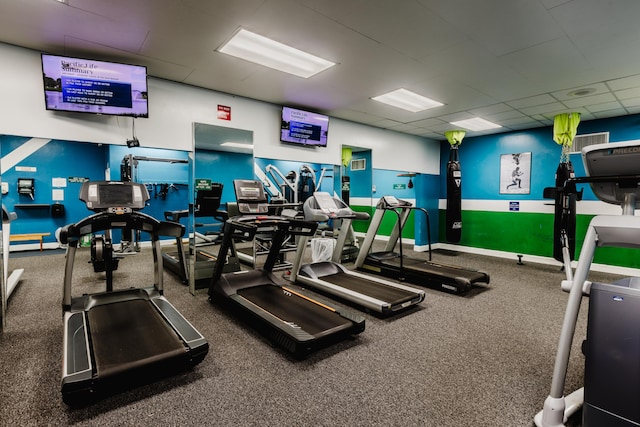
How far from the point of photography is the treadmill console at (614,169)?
1.64 m

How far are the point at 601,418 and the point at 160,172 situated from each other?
27.1 ft

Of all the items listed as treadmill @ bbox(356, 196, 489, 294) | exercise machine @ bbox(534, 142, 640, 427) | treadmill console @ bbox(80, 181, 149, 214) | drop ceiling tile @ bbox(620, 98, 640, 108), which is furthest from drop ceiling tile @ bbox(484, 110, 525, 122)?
treadmill console @ bbox(80, 181, 149, 214)

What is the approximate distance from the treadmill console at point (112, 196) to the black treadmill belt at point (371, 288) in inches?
99.4

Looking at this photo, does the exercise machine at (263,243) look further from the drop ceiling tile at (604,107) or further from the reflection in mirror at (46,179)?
the drop ceiling tile at (604,107)

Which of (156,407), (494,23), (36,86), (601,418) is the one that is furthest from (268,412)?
(36,86)

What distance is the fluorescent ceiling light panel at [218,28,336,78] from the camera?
11.0ft

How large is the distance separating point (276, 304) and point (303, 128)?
11.4 ft

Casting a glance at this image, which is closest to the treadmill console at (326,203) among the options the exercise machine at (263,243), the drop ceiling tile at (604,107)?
the exercise machine at (263,243)

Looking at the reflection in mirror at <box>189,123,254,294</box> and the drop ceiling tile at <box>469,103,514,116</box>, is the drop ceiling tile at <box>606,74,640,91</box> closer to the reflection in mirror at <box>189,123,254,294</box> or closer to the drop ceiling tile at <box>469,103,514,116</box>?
the drop ceiling tile at <box>469,103,514,116</box>

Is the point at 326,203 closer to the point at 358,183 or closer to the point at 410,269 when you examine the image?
the point at 410,269

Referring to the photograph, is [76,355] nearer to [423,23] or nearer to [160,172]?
[423,23]

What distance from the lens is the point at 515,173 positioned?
279 inches

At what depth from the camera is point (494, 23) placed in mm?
2918

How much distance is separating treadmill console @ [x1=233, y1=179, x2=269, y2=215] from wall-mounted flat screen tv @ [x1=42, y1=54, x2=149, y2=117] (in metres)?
1.44
